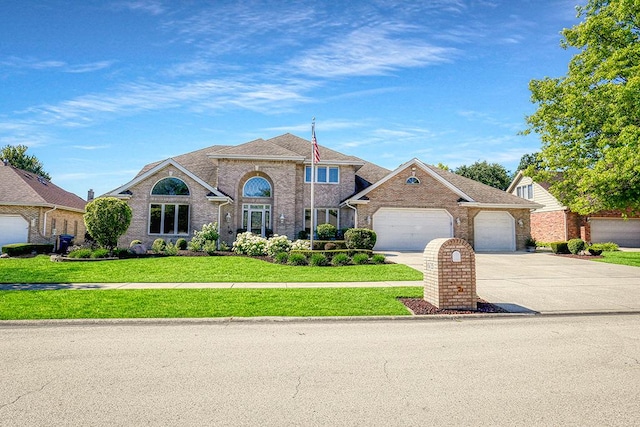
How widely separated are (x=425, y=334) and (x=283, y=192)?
65.9ft

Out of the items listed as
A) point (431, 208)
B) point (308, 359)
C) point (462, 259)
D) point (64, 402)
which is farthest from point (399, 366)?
point (431, 208)

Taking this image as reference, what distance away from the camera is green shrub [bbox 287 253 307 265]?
55.7 feet

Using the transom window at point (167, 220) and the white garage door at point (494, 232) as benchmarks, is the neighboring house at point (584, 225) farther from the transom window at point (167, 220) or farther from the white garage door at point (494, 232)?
the transom window at point (167, 220)

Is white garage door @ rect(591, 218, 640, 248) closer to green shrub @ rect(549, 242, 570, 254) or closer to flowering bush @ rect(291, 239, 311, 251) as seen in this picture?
green shrub @ rect(549, 242, 570, 254)

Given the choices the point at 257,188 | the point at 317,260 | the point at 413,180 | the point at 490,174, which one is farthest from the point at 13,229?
the point at 490,174

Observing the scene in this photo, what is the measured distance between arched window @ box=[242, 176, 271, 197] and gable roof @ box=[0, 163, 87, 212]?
12.2 m

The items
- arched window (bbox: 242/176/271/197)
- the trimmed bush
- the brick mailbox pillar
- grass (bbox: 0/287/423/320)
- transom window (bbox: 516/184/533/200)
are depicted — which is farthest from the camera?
transom window (bbox: 516/184/533/200)

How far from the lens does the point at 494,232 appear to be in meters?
26.3

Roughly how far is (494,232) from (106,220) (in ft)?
74.6

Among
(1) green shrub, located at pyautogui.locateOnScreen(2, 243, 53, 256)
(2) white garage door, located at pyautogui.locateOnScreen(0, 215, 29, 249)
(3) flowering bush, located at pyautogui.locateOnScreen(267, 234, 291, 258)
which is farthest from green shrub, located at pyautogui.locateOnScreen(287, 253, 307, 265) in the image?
(2) white garage door, located at pyautogui.locateOnScreen(0, 215, 29, 249)

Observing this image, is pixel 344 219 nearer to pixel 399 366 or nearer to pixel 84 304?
pixel 84 304

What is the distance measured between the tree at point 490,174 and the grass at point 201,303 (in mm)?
50449

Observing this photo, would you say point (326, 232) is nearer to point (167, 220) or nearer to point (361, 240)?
point (361, 240)

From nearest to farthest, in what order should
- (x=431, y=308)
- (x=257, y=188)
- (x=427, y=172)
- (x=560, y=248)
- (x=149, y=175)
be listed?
A: (x=431, y=308)
(x=560, y=248)
(x=149, y=175)
(x=427, y=172)
(x=257, y=188)
